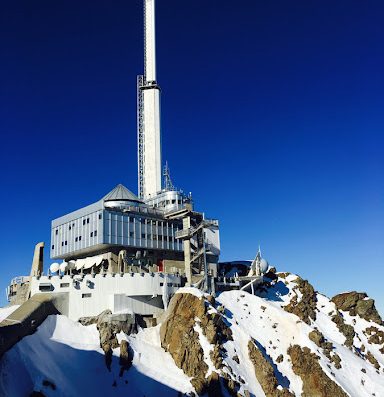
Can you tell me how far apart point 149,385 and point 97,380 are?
6.79 meters

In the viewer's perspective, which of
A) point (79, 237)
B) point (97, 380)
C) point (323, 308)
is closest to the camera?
point (97, 380)

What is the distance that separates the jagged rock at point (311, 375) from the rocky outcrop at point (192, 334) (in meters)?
11.3

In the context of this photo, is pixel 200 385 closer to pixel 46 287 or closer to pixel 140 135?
pixel 46 287

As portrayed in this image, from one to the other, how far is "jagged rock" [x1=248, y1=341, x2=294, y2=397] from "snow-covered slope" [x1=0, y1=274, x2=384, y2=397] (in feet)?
0.52

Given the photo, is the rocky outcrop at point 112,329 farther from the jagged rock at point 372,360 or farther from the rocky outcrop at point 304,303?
the jagged rock at point 372,360

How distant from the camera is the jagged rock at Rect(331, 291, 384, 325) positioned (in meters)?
90.1

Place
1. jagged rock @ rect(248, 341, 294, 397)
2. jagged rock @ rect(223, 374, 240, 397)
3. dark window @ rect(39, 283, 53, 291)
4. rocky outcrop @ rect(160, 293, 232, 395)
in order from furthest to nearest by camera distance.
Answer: dark window @ rect(39, 283, 53, 291) → jagged rock @ rect(248, 341, 294, 397) → rocky outcrop @ rect(160, 293, 232, 395) → jagged rock @ rect(223, 374, 240, 397)

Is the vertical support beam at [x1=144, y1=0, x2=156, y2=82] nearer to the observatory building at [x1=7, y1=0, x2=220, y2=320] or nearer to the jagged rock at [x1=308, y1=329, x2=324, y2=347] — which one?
the observatory building at [x1=7, y1=0, x2=220, y2=320]

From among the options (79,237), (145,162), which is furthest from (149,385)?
(145,162)

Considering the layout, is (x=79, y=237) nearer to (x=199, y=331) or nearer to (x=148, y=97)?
(x=199, y=331)

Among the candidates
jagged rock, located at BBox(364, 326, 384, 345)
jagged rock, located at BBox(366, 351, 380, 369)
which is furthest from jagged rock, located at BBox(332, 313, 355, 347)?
jagged rock, located at BBox(364, 326, 384, 345)

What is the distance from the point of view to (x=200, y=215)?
84875mm

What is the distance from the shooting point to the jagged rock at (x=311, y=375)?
62344 millimetres

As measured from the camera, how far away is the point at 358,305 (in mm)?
91562
